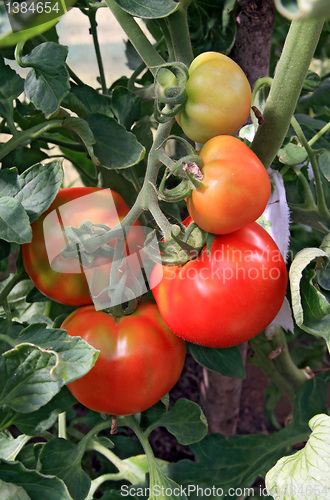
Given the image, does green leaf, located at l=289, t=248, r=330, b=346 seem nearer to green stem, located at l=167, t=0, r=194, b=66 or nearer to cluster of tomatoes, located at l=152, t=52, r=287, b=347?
cluster of tomatoes, located at l=152, t=52, r=287, b=347

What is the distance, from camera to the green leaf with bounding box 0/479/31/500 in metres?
0.34

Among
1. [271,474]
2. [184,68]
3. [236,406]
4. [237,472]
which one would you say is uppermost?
[184,68]

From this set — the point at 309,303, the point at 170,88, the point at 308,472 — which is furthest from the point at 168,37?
the point at 308,472

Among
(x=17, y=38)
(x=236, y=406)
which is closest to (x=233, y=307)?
(x=17, y=38)

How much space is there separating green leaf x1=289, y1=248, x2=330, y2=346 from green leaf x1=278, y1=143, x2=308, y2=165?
0.31ft

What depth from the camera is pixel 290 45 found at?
31 cm

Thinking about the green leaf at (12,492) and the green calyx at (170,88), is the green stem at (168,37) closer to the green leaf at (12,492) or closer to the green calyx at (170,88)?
the green calyx at (170,88)

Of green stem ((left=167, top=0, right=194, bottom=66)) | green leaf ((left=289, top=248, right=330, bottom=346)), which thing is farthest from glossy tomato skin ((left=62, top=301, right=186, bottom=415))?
green stem ((left=167, top=0, right=194, bottom=66))

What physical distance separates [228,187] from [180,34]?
6.6 inches

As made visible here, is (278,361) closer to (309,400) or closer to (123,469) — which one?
(309,400)

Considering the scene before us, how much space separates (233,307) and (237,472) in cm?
28

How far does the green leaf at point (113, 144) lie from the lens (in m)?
0.41

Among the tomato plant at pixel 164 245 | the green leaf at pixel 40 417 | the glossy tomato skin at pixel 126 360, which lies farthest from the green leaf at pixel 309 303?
the green leaf at pixel 40 417

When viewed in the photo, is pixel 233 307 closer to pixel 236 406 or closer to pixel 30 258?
pixel 30 258
